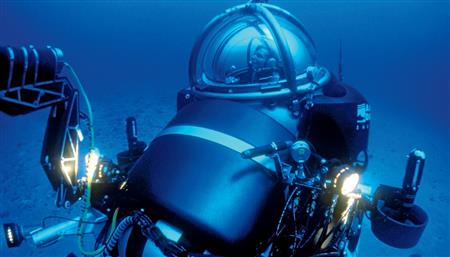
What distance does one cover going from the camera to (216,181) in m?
2.04

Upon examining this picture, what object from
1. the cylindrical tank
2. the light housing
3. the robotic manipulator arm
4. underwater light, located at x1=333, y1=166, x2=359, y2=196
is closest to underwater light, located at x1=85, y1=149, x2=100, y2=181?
the robotic manipulator arm

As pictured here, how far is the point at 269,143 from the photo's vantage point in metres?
2.23

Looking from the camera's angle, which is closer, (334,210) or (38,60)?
(38,60)

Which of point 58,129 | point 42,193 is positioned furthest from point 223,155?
point 42,193

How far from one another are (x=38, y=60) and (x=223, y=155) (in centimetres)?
126

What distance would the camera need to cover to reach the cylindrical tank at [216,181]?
195 cm

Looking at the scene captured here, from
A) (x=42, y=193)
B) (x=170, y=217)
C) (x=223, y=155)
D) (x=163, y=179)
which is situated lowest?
(x=42, y=193)

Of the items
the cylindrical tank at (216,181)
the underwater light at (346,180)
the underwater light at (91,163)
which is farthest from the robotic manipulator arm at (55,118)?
the underwater light at (346,180)

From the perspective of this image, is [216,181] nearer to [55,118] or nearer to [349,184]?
[349,184]

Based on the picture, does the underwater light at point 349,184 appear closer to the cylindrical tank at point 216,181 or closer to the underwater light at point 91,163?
the cylindrical tank at point 216,181

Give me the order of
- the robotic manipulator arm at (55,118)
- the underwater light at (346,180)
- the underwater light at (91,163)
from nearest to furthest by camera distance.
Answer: the robotic manipulator arm at (55,118) < the underwater light at (346,180) < the underwater light at (91,163)

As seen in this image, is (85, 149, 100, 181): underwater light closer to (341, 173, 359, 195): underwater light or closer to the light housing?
the light housing

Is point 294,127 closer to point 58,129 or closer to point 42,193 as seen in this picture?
point 58,129

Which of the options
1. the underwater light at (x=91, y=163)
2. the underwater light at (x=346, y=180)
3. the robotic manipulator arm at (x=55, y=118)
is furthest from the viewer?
the underwater light at (x=91, y=163)
